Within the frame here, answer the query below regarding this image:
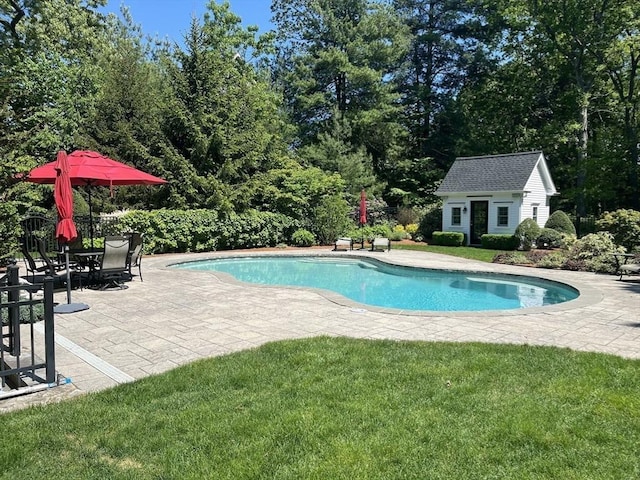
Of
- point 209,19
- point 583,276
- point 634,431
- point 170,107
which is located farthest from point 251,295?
point 209,19

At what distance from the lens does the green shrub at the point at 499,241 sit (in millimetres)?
20953

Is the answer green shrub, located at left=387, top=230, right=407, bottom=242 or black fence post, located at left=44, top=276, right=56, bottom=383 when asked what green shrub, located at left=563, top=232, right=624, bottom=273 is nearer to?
green shrub, located at left=387, top=230, right=407, bottom=242

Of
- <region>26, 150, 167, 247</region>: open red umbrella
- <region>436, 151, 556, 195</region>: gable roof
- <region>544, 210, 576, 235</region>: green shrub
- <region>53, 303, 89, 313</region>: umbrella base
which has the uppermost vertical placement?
<region>436, 151, 556, 195</region>: gable roof

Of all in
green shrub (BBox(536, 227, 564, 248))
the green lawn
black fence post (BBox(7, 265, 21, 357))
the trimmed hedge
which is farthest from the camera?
green shrub (BBox(536, 227, 564, 248))

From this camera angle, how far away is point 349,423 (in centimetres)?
344

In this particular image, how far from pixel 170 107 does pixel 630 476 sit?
21.5 metres

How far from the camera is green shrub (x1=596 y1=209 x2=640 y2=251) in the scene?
15223mm

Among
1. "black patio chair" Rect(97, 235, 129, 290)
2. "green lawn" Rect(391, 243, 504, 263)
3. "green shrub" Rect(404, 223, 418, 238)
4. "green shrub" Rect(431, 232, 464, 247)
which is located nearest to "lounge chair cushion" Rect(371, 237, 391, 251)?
"green lawn" Rect(391, 243, 504, 263)

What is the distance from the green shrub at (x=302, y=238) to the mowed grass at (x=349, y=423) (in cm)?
1676

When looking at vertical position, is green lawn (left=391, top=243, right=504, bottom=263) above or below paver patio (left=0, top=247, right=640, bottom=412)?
above

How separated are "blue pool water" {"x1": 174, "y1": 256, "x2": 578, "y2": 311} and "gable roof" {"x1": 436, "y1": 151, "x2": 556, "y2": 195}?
33.5 ft

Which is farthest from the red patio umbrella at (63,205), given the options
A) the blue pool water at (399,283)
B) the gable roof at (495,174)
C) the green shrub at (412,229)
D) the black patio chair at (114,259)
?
the green shrub at (412,229)

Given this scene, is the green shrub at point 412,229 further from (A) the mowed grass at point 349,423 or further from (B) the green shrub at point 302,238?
(A) the mowed grass at point 349,423

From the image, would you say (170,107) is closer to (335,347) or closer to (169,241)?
(169,241)
